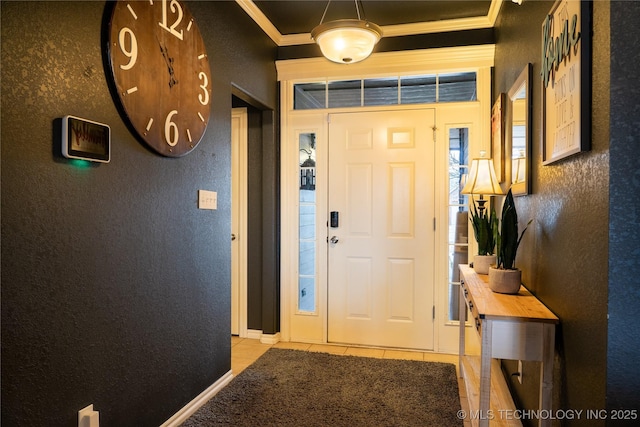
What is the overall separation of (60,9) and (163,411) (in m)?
1.80

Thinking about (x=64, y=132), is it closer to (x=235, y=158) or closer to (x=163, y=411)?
Result: (x=163, y=411)

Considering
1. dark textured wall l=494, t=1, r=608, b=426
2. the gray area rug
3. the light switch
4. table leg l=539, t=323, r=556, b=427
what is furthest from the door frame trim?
table leg l=539, t=323, r=556, b=427

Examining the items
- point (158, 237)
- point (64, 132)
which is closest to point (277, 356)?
point (158, 237)

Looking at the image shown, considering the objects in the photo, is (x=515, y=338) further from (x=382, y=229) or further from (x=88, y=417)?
(x=382, y=229)

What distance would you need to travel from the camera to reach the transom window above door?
326cm

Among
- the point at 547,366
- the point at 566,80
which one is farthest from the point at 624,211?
the point at 547,366

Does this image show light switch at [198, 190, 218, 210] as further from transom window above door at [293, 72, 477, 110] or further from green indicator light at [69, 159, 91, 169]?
transom window above door at [293, 72, 477, 110]

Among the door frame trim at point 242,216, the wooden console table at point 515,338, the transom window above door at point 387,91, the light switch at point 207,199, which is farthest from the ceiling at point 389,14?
the wooden console table at point 515,338

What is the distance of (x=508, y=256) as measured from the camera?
6.16 ft

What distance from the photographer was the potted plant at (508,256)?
184 centimetres

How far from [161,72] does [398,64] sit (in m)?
2.00

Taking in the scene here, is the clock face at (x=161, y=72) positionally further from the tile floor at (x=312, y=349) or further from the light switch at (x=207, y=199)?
the tile floor at (x=312, y=349)

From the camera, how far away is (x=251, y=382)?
2676 mm

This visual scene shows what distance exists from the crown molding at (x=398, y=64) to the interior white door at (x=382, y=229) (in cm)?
34
